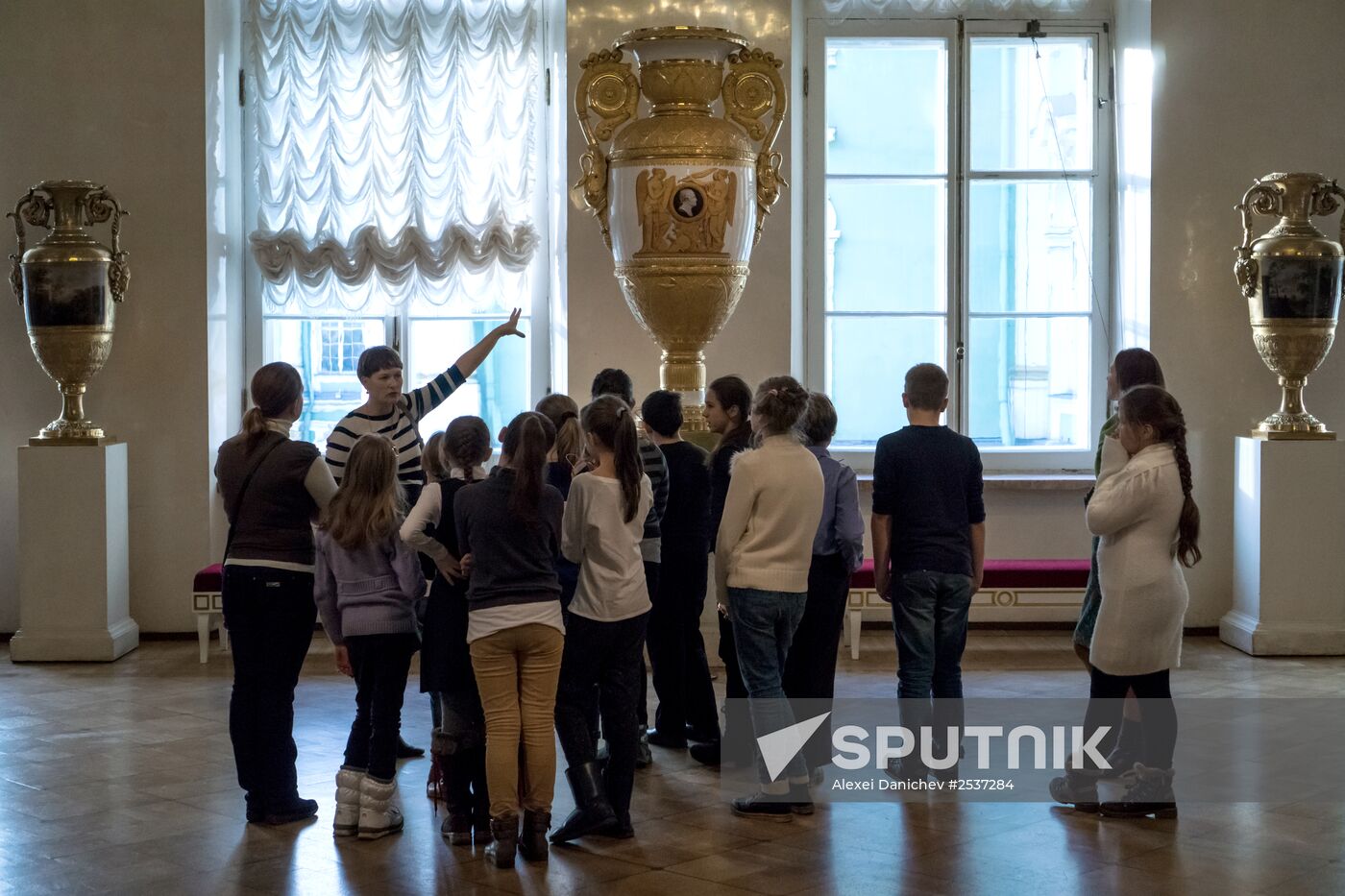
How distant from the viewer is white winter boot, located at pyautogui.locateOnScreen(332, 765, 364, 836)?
3994 millimetres

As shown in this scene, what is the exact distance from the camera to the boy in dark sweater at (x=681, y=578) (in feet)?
15.1

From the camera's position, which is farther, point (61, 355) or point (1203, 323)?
point (1203, 323)

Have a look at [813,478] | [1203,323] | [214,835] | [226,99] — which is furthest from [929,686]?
[226,99]

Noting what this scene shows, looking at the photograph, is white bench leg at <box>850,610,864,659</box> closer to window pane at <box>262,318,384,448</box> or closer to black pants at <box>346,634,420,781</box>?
window pane at <box>262,318,384,448</box>

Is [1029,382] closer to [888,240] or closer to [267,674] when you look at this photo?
[888,240]

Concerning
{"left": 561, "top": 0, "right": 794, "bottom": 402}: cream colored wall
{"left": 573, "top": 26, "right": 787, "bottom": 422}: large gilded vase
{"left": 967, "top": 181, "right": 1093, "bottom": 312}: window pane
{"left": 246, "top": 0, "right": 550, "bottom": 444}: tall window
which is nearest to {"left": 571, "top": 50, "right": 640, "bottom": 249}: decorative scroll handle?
{"left": 573, "top": 26, "right": 787, "bottom": 422}: large gilded vase

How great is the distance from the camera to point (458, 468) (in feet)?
12.5

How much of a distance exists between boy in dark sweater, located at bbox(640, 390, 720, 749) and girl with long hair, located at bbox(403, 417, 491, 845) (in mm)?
846

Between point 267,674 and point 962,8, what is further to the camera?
point 962,8

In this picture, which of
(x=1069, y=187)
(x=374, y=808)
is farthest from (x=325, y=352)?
(x=374, y=808)

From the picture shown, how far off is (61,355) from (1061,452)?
475 centimetres

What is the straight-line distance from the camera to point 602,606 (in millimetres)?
3832

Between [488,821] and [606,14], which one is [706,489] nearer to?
[488,821]

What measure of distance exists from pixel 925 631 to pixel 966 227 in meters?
3.86
